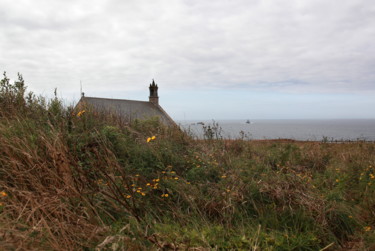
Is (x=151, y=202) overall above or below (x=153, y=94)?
below

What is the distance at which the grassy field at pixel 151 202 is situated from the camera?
2086mm

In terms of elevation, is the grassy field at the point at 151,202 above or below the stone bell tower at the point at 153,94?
below

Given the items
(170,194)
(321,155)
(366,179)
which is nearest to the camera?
(170,194)

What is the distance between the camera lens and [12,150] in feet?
10.9

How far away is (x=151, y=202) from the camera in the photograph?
3.10 metres

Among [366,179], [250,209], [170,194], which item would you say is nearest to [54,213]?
[170,194]

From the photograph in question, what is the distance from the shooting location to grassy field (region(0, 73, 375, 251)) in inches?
82.1

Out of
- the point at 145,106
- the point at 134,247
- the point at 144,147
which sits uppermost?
the point at 145,106

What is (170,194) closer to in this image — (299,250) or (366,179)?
(299,250)

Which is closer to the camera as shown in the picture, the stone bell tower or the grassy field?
the grassy field

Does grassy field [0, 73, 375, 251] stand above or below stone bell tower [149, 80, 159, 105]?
below

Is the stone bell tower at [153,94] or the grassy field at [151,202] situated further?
the stone bell tower at [153,94]

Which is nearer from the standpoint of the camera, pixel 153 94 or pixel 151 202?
pixel 151 202

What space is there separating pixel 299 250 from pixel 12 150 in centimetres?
392
